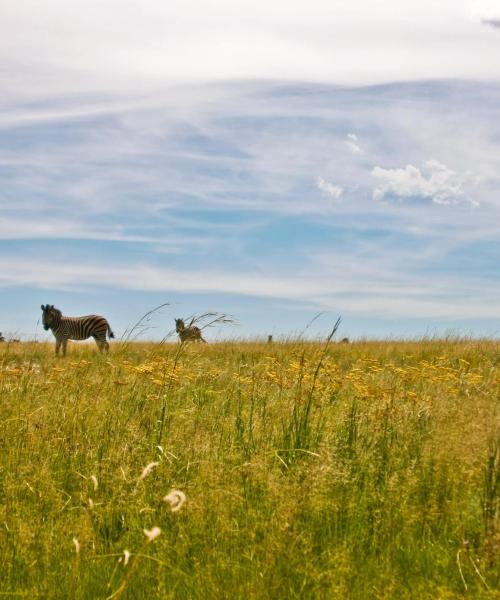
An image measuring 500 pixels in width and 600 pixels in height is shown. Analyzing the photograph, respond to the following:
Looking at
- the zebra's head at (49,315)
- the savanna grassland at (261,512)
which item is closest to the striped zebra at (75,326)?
the zebra's head at (49,315)

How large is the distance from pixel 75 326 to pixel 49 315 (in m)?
1.51

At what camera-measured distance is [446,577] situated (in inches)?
147

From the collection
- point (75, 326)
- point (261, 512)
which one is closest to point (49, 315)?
point (75, 326)

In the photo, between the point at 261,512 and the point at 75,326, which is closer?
the point at 261,512

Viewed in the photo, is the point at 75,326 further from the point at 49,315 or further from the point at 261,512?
the point at 261,512

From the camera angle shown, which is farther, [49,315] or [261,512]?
[49,315]

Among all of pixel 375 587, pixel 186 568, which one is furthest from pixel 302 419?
pixel 375 587

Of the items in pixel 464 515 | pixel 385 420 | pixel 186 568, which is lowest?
pixel 186 568

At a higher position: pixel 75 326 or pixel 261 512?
pixel 75 326

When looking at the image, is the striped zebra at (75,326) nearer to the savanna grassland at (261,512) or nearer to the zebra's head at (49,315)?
the zebra's head at (49,315)

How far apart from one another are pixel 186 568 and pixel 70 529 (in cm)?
86

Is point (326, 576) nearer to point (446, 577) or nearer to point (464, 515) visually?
point (446, 577)

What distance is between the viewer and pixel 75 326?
29.3 m

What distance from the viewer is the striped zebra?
27531 mm
